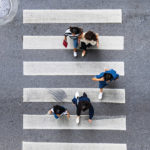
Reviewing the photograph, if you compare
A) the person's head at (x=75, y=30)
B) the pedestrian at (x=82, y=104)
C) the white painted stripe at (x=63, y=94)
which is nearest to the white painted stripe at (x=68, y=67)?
the white painted stripe at (x=63, y=94)

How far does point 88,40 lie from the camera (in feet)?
23.5

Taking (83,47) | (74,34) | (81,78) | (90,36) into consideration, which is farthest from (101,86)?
(74,34)

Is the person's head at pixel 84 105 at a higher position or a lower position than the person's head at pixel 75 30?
lower

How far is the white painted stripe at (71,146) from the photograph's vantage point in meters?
7.75

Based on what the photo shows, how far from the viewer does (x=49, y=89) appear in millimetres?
7902

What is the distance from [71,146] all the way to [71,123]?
755mm

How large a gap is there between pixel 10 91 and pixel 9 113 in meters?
0.73

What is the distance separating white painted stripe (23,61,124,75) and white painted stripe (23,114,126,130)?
145cm

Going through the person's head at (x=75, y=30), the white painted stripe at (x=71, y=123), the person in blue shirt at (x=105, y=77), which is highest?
the person's head at (x=75, y=30)

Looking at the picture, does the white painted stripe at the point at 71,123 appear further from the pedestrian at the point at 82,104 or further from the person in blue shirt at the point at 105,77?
the person in blue shirt at the point at 105,77

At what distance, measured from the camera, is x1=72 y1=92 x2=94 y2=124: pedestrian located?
689 centimetres

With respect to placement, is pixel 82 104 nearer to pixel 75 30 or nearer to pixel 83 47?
pixel 83 47

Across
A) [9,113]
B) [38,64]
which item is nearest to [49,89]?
[38,64]

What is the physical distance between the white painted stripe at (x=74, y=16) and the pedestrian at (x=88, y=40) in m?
0.72
